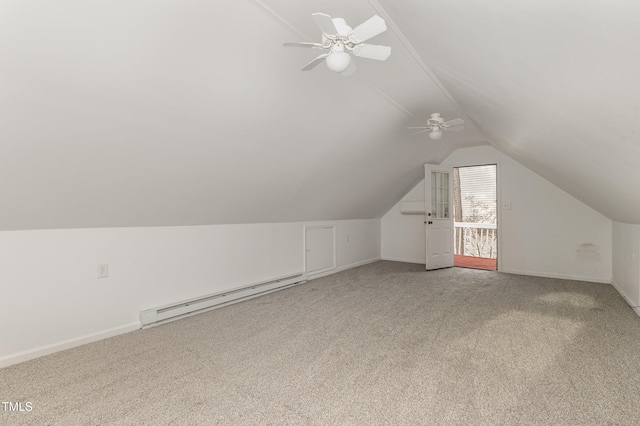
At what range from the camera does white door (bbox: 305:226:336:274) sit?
207 inches

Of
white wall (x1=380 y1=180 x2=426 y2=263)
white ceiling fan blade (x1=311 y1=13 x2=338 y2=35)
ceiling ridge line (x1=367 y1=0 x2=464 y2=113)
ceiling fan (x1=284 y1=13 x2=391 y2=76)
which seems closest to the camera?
white ceiling fan blade (x1=311 y1=13 x2=338 y2=35)

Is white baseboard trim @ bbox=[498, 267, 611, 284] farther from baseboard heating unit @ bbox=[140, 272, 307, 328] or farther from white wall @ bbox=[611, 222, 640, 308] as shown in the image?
baseboard heating unit @ bbox=[140, 272, 307, 328]

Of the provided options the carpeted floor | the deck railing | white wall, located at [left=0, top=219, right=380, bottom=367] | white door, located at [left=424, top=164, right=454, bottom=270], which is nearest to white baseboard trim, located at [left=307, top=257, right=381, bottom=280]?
white wall, located at [left=0, top=219, right=380, bottom=367]

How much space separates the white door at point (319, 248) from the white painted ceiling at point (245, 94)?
1.64m

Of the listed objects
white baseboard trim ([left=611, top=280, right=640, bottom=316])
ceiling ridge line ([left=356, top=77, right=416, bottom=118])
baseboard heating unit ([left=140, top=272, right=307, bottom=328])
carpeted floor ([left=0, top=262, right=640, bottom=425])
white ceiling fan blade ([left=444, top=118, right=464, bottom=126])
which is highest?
ceiling ridge line ([left=356, top=77, right=416, bottom=118])

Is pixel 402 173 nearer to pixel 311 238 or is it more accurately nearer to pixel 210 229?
pixel 311 238

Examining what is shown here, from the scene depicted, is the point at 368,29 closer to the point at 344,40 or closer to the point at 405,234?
the point at 344,40

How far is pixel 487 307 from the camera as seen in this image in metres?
3.73

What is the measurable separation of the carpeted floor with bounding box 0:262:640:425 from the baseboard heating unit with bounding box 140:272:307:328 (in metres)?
0.11

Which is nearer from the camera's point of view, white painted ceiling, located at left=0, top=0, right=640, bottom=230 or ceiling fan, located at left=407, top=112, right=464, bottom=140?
white painted ceiling, located at left=0, top=0, right=640, bottom=230

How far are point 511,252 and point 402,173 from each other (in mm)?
2418

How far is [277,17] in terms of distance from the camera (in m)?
2.07

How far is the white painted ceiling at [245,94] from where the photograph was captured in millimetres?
1492

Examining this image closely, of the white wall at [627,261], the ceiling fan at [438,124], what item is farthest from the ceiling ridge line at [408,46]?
the white wall at [627,261]
